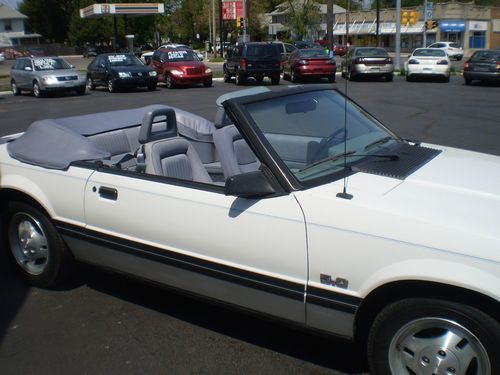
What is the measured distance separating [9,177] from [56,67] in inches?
784

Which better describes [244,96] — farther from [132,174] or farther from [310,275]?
[310,275]

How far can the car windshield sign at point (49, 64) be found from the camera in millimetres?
22500

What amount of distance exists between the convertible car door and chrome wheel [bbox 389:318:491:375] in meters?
0.54

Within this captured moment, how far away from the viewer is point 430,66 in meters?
25.0

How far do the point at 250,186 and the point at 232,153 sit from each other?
3.86 ft

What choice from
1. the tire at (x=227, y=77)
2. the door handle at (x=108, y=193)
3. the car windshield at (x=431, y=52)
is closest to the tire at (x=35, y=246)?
the door handle at (x=108, y=193)

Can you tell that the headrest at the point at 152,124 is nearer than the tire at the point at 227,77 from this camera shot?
Yes

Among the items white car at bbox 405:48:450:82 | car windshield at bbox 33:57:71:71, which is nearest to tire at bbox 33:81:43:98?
car windshield at bbox 33:57:71:71

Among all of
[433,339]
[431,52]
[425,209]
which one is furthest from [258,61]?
[433,339]

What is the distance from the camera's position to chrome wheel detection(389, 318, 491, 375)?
2.60 m

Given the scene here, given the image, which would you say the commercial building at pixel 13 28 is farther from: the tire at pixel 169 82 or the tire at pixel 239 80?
the tire at pixel 239 80

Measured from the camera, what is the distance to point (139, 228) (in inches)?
140

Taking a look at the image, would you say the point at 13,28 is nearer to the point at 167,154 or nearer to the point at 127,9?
the point at 127,9

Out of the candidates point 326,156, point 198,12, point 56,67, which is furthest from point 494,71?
point 198,12
